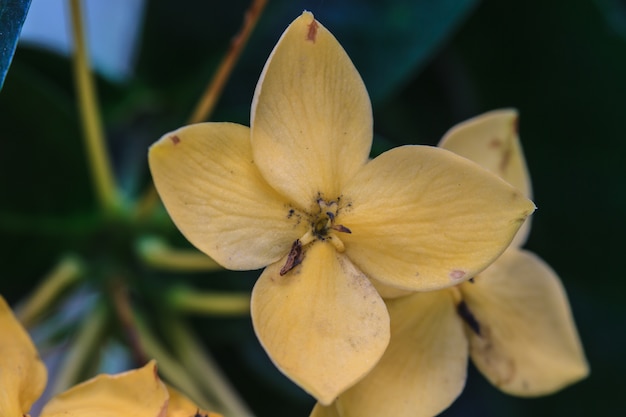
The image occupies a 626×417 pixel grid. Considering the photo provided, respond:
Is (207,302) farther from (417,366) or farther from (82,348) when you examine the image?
(417,366)

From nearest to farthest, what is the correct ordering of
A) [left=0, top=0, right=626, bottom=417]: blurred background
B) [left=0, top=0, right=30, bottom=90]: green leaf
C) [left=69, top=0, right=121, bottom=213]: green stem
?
[left=0, top=0, right=30, bottom=90]: green leaf < [left=69, top=0, right=121, bottom=213]: green stem < [left=0, top=0, right=626, bottom=417]: blurred background

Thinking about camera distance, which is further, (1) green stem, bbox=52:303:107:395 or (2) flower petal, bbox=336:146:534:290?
(1) green stem, bbox=52:303:107:395

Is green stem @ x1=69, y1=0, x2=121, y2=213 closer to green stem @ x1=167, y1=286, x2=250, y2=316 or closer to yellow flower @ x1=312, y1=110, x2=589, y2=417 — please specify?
green stem @ x1=167, y1=286, x2=250, y2=316

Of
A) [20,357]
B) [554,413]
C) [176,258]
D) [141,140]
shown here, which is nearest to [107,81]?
[141,140]

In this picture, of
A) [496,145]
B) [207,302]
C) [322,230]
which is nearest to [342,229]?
[322,230]

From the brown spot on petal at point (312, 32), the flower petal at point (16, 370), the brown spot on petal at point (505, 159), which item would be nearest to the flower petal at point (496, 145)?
the brown spot on petal at point (505, 159)

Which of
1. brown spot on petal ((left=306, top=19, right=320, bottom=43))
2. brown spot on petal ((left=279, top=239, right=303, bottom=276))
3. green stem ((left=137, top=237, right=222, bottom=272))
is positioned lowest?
green stem ((left=137, top=237, right=222, bottom=272))

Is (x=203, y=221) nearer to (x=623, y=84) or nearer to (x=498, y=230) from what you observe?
(x=498, y=230)

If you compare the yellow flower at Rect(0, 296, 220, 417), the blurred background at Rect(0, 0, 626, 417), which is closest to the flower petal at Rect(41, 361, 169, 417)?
the yellow flower at Rect(0, 296, 220, 417)
